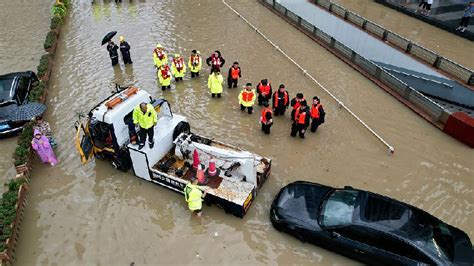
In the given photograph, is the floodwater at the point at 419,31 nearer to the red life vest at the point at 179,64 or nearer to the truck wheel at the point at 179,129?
the red life vest at the point at 179,64

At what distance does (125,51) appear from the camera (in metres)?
16.7

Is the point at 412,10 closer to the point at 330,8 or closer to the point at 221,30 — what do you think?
the point at 330,8

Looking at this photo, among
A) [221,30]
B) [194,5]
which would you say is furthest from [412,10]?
[194,5]

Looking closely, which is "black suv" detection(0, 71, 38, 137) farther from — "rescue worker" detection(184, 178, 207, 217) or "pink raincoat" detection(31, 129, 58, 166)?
"rescue worker" detection(184, 178, 207, 217)

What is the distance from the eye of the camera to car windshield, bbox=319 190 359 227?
8.57 metres

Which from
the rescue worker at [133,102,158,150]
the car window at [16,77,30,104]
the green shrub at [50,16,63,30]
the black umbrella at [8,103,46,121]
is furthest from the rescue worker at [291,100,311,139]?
the green shrub at [50,16,63,30]

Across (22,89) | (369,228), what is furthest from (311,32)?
(369,228)

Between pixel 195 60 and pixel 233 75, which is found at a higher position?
pixel 195 60

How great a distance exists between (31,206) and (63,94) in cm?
612

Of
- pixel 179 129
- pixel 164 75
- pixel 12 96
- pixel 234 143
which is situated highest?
pixel 164 75

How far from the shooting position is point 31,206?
1039 cm

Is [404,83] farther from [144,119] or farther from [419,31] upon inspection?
[144,119]

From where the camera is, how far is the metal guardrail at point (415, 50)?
1437 cm

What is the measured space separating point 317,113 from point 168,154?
16.3 ft
